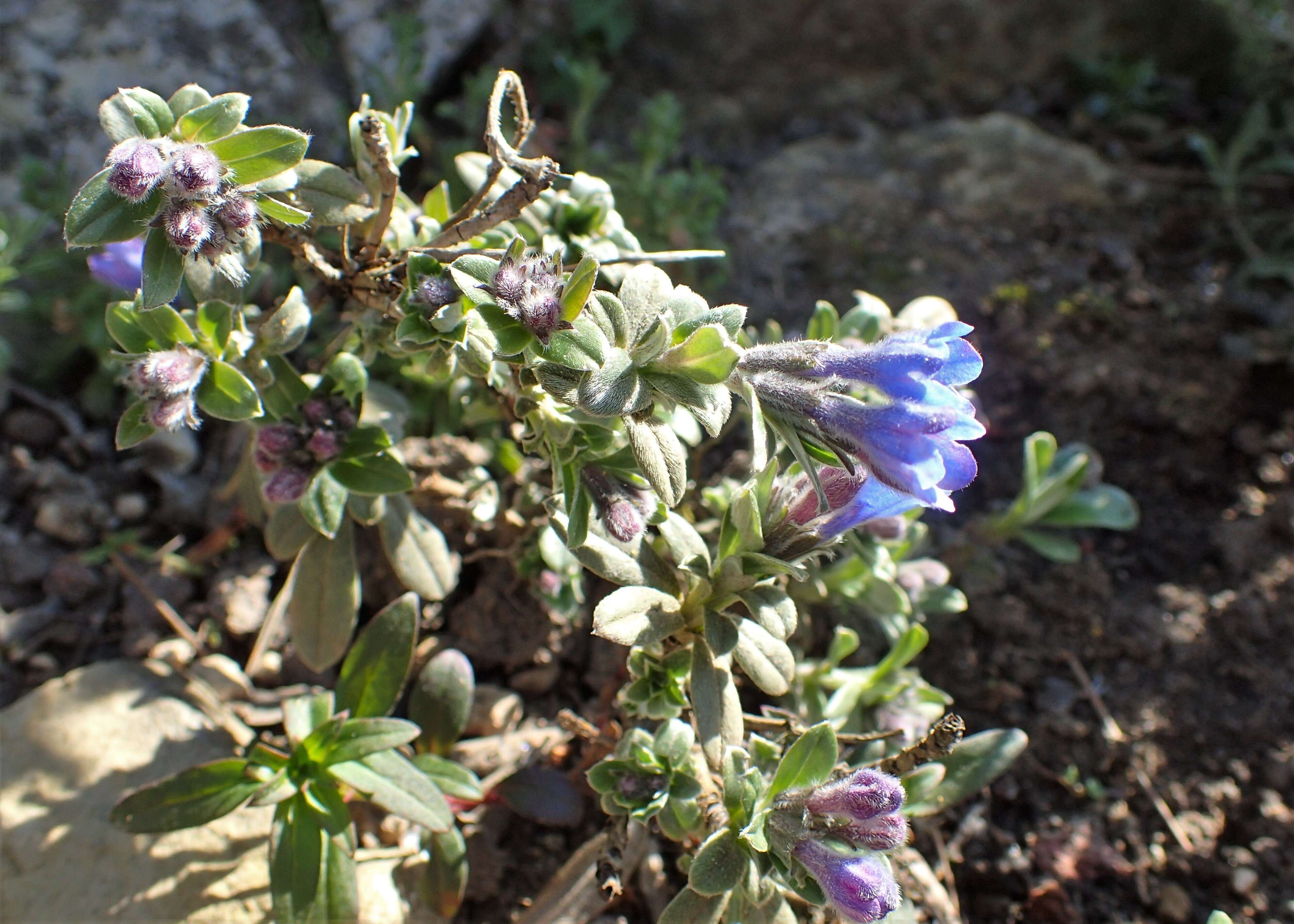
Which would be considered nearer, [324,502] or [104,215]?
[104,215]

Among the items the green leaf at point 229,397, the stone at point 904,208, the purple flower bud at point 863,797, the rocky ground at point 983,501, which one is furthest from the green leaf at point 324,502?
the stone at point 904,208

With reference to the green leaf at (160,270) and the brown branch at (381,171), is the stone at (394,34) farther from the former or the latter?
the green leaf at (160,270)

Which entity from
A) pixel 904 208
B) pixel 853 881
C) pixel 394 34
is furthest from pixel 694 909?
pixel 394 34

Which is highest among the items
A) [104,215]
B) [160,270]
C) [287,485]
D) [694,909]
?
[104,215]

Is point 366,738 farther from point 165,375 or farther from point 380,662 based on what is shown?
point 165,375

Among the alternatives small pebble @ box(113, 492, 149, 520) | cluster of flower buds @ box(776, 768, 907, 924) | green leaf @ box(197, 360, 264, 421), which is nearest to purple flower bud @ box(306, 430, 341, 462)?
green leaf @ box(197, 360, 264, 421)
